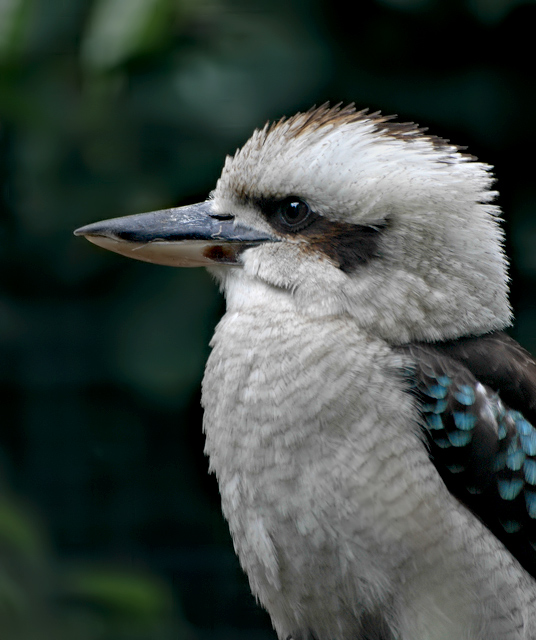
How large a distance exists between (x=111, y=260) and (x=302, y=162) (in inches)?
38.3

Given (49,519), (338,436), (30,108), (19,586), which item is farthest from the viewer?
(49,519)

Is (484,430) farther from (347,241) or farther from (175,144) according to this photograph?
(175,144)

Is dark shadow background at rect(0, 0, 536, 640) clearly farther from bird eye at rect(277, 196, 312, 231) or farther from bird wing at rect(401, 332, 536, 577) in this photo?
bird wing at rect(401, 332, 536, 577)

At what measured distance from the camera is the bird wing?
1.28 meters

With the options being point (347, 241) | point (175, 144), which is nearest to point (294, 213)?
point (347, 241)

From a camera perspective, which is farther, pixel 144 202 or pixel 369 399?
pixel 144 202

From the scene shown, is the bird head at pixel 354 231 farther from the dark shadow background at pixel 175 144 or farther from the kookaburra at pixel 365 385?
the dark shadow background at pixel 175 144

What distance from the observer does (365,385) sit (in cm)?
125

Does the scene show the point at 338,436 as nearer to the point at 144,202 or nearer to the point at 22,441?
the point at 144,202

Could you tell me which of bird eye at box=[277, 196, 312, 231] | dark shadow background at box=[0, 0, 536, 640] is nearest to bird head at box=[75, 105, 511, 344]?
bird eye at box=[277, 196, 312, 231]

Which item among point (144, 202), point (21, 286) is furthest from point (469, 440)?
point (21, 286)

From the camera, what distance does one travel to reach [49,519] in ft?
8.24

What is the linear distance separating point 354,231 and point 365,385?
0.79 feet

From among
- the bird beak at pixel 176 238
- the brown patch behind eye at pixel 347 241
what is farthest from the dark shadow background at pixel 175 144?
the brown patch behind eye at pixel 347 241
